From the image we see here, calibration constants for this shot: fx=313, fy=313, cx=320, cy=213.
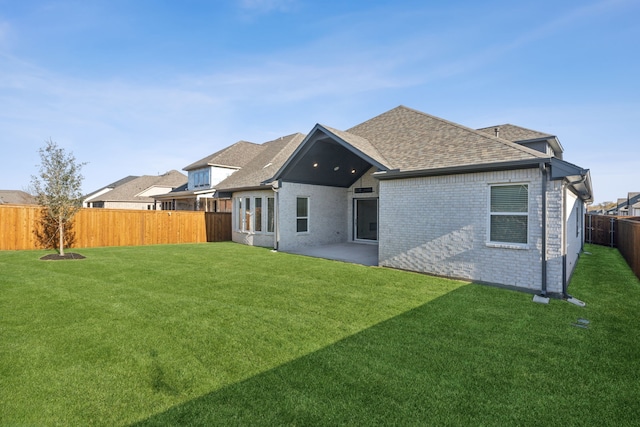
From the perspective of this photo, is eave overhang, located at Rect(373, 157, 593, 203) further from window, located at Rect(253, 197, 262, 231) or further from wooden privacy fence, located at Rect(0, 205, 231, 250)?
wooden privacy fence, located at Rect(0, 205, 231, 250)

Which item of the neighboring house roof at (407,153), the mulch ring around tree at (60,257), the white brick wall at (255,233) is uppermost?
the neighboring house roof at (407,153)

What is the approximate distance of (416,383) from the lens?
3.67m

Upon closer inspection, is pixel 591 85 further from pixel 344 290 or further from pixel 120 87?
pixel 120 87

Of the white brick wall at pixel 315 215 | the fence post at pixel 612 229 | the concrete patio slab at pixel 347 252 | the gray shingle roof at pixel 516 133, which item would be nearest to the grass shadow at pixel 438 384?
the concrete patio slab at pixel 347 252

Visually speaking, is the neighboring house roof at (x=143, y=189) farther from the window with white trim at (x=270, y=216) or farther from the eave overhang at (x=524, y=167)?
the eave overhang at (x=524, y=167)

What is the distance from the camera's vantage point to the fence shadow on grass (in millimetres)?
3068

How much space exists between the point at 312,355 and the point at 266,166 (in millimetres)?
17325

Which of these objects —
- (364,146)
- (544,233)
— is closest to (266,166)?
(364,146)

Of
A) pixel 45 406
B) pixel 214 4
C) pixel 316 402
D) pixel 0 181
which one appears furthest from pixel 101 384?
pixel 0 181

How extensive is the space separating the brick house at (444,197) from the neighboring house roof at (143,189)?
26.2 m

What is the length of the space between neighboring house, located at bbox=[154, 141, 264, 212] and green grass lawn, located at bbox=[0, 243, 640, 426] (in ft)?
53.4

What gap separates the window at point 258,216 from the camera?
17641 mm

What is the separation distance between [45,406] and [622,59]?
1644 cm

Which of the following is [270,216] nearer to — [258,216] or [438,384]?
[258,216]
